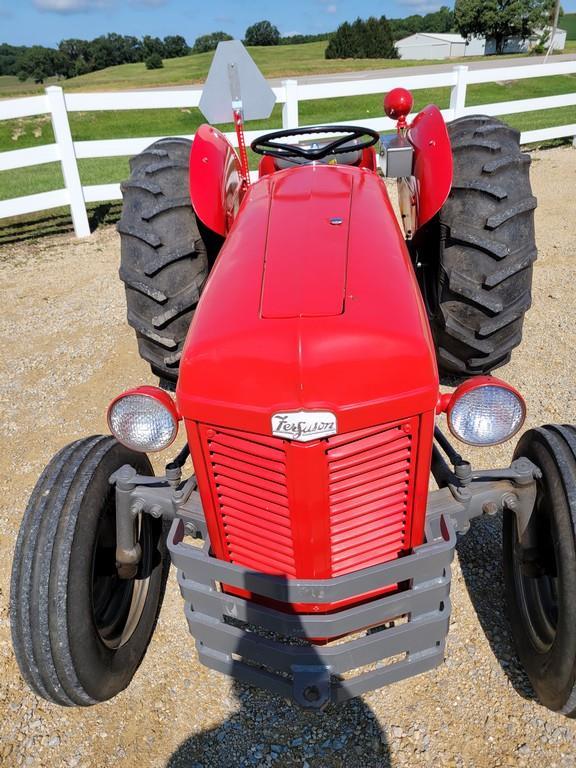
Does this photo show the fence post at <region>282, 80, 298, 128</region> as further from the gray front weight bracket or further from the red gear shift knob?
the gray front weight bracket

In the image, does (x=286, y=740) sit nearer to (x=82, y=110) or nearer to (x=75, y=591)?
(x=75, y=591)

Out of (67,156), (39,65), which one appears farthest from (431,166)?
(39,65)

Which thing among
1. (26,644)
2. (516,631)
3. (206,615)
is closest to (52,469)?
(26,644)

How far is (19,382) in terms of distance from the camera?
13.5ft

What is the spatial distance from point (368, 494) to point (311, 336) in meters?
0.52

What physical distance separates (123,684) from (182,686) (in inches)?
8.1

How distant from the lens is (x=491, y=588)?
2.46 metres

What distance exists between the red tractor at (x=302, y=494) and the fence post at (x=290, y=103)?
5.42m

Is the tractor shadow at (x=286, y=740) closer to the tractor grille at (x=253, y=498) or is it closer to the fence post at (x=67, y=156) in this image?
the tractor grille at (x=253, y=498)

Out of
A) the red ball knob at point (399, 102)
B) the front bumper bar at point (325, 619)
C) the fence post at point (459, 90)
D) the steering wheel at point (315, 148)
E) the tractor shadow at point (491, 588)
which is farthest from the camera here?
the fence post at point (459, 90)

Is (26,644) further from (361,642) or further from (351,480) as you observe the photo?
(351,480)

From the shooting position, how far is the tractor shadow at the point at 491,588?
216 cm

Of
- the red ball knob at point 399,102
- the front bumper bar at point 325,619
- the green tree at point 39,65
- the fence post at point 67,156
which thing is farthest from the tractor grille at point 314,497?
the green tree at point 39,65

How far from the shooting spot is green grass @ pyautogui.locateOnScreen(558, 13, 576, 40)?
67125 millimetres
